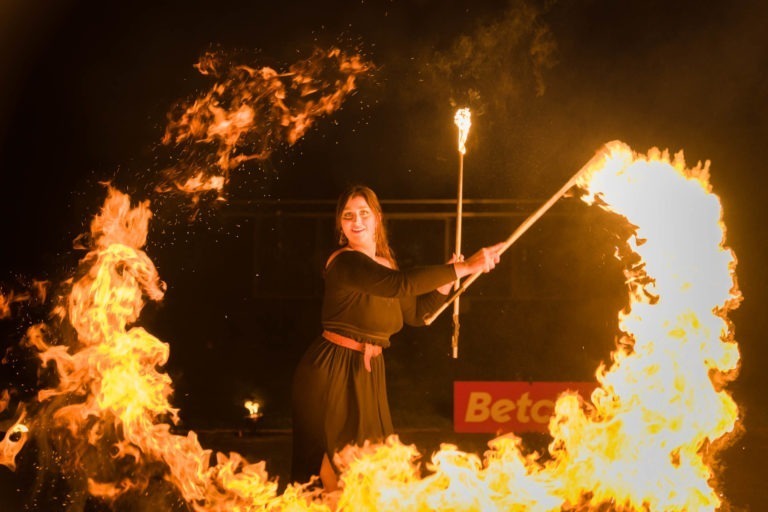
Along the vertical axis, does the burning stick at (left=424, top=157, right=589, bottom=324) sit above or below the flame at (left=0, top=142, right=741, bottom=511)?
above

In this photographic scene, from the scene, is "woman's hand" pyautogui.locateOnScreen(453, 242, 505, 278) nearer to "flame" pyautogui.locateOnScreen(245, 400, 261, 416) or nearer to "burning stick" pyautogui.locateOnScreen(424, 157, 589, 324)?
"burning stick" pyautogui.locateOnScreen(424, 157, 589, 324)

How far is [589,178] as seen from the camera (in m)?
4.01

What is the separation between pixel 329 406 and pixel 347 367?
221 millimetres

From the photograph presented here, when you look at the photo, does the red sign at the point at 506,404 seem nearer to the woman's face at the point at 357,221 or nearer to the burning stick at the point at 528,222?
the burning stick at the point at 528,222

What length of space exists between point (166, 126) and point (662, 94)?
501 cm

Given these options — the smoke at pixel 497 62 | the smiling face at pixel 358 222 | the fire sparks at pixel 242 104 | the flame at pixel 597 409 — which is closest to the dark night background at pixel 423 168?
the smoke at pixel 497 62

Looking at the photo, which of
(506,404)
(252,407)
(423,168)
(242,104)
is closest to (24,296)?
(252,407)

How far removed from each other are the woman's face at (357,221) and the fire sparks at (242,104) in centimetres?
190

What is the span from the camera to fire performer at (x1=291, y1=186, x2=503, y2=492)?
353cm

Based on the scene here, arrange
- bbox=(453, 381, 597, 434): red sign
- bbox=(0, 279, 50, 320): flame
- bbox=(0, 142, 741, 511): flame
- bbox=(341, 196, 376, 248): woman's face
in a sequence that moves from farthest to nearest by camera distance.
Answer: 1. bbox=(453, 381, 597, 434): red sign
2. bbox=(0, 279, 50, 320): flame
3. bbox=(341, 196, 376, 248): woman's face
4. bbox=(0, 142, 741, 511): flame

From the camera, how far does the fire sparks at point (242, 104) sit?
536 cm

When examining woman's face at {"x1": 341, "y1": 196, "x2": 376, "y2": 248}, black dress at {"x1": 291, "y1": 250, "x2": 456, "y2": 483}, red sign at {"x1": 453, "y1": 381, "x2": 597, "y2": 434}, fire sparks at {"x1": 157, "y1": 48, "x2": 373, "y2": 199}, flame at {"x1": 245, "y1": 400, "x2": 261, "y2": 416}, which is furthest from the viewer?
flame at {"x1": 245, "y1": 400, "x2": 261, "y2": 416}

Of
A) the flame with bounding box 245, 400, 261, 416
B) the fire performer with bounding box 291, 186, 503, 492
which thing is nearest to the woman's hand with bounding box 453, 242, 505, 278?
the fire performer with bounding box 291, 186, 503, 492

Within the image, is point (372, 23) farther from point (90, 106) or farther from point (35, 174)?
point (35, 174)
